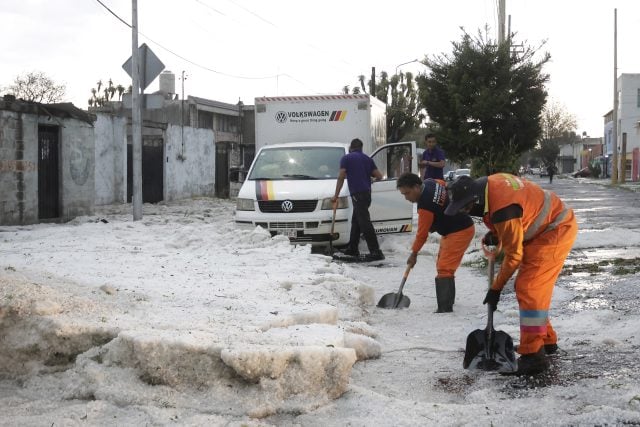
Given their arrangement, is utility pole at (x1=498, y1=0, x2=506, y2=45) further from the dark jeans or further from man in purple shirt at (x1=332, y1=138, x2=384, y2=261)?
the dark jeans

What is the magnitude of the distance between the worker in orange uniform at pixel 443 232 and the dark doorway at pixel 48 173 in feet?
35.4

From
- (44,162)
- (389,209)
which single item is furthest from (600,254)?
(44,162)

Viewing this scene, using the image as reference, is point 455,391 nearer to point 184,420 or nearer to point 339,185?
point 184,420

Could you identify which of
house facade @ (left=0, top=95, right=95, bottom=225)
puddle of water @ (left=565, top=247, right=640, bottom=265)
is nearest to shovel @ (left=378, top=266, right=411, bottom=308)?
puddle of water @ (left=565, top=247, right=640, bottom=265)

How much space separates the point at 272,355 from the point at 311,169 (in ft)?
27.8

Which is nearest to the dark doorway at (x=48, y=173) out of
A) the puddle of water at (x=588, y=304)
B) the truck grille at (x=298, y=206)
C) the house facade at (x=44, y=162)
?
the house facade at (x=44, y=162)

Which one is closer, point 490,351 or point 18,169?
point 490,351

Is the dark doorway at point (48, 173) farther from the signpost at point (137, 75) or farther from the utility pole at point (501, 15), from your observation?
the utility pole at point (501, 15)

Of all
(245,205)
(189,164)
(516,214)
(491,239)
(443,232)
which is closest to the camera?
(516,214)

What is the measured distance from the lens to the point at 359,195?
1122 cm

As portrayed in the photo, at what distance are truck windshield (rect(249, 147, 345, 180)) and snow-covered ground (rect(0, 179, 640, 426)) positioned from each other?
4.81 meters

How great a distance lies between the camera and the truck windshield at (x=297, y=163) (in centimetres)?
1248

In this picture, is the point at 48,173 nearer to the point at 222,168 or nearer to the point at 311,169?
the point at 311,169

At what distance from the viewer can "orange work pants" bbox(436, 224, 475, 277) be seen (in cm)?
726
